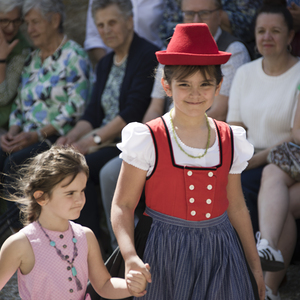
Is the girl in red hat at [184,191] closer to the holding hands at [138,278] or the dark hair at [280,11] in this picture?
the holding hands at [138,278]

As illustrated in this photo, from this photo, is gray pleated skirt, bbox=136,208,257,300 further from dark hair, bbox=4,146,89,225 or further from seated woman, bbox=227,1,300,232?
seated woman, bbox=227,1,300,232

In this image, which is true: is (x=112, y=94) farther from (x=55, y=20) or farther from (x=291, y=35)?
(x=291, y=35)

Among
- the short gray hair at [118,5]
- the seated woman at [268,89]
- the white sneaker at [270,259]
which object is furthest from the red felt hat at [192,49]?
the short gray hair at [118,5]

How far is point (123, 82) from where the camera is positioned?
3.59 meters

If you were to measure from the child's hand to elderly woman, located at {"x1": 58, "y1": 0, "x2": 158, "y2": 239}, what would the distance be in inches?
73.7

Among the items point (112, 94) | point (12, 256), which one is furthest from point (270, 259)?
point (112, 94)

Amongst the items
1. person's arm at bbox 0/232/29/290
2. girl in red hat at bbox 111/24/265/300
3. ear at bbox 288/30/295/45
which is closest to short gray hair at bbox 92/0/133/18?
ear at bbox 288/30/295/45

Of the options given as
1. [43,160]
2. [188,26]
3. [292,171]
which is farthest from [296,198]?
[43,160]

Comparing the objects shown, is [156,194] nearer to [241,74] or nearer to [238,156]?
[238,156]

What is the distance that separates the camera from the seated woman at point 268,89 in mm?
3070

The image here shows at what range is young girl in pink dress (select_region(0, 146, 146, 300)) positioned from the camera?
1572 mm

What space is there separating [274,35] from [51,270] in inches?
91.8

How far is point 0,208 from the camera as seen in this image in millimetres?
3777

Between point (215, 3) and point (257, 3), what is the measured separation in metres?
0.48
